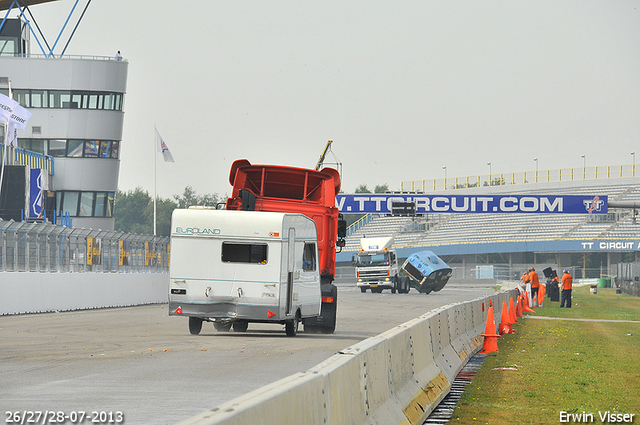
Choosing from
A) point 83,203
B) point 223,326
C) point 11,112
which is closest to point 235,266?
point 223,326

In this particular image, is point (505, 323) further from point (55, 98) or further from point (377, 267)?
point (55, 98)

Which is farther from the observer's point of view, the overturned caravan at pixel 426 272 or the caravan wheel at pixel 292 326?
the overturned caravan at pixel 426 272

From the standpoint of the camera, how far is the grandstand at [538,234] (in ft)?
276

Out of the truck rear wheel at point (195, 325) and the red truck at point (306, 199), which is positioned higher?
the red truck at point (306, 199)

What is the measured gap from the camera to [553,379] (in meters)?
12.3

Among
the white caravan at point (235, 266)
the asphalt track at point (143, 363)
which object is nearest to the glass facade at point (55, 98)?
the asphalt track at point (143, 363)

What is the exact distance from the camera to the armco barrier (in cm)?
442

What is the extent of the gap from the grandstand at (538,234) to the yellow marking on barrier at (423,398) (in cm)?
7362

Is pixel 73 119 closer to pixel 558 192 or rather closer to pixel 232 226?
pixel 232 226

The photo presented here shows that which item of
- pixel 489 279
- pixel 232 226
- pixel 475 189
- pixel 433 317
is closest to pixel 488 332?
pixel 433 317

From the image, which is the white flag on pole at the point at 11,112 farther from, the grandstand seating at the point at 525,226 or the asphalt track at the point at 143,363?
the grandstand seating at the point at 525,226

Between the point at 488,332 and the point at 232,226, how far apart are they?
563 cm

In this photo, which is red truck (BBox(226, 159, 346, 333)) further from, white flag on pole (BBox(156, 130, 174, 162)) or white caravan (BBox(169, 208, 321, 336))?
white flag on pole (BBox(156, 130, 174, 162))

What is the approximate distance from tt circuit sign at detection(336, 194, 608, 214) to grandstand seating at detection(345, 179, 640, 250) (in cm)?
2534
